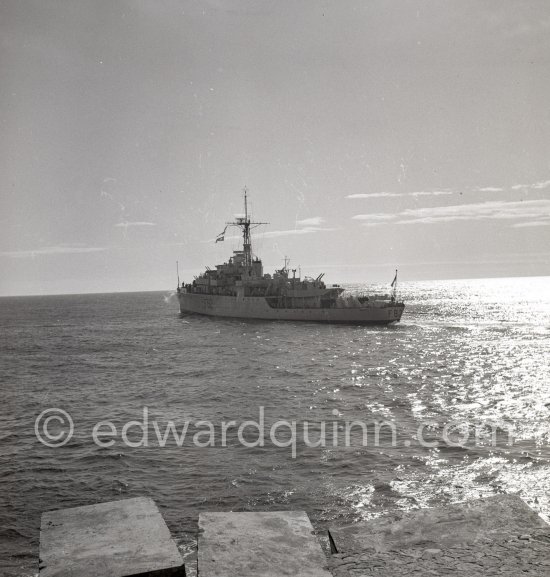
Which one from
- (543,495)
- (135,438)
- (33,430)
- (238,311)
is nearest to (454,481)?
(543,495)

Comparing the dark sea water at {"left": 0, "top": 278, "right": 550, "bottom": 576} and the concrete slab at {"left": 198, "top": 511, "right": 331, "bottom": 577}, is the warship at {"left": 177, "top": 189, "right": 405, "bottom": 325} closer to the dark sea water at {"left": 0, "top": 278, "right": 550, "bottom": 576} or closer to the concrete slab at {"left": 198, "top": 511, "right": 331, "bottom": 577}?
the dark sea water at {"left": 0, "top": 278, "right": 550, "bottom": 576}

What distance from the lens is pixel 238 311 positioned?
212 feet

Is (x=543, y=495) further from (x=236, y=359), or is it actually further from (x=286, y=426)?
(x=236, y=359)

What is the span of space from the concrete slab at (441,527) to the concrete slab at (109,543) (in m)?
1.90

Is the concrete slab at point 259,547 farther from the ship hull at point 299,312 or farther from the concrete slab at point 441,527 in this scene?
the ship hull at point 299,312

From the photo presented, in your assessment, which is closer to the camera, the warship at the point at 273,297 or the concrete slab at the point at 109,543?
the concrete slab at the point at 109,543

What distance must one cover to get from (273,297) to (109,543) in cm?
5569

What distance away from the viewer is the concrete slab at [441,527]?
206 inches

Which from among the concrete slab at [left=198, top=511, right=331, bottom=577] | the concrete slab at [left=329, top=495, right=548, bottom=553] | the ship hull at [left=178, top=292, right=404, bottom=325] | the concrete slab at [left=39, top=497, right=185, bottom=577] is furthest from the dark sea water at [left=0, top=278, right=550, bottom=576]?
the ship hull at [left=178, top=292, right=404, bottom=325]

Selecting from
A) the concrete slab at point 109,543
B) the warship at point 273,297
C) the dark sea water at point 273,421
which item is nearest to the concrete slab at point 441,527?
the concrete slab at point 109,543

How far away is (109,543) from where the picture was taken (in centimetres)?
510

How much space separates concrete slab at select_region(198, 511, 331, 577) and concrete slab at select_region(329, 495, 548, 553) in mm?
420

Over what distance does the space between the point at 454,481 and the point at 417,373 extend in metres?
16.3

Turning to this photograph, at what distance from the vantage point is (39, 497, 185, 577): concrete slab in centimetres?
463
